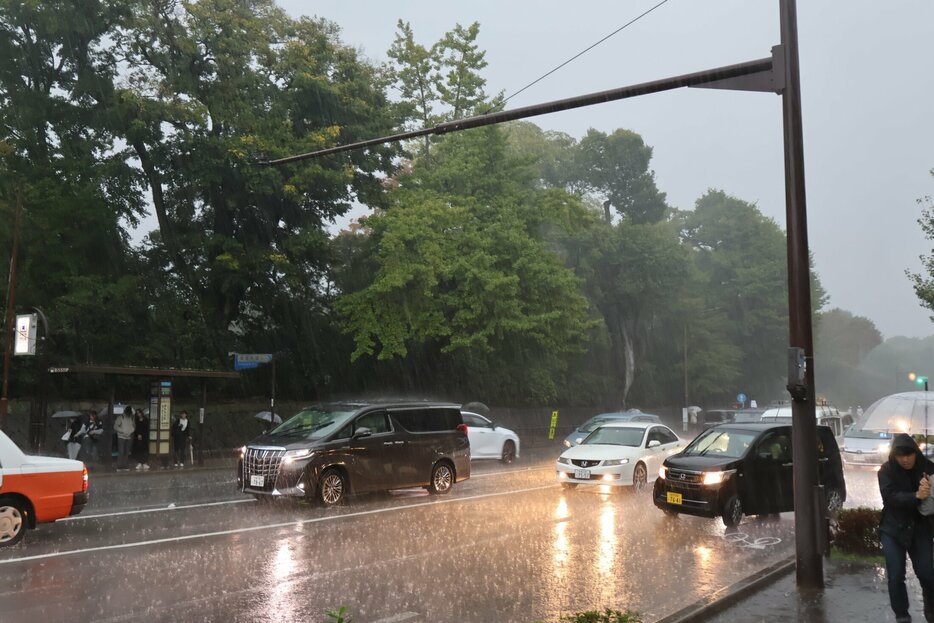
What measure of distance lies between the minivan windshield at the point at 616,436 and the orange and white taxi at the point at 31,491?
11398 millimetres

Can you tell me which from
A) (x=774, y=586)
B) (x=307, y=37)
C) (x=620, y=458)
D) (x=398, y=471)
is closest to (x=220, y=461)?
(x=398, y=471)

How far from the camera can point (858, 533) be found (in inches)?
403

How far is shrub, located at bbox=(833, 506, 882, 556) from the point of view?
10.2 meters

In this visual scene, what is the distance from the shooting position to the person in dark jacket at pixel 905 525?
714 centimetres

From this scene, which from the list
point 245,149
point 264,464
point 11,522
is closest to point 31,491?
point 11,522

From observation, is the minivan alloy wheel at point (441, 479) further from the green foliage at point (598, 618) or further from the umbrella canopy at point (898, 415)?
the umbrella canopy at point (898, 415)

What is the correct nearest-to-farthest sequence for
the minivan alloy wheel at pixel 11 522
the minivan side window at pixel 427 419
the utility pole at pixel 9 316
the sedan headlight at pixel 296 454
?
the minivan alloy wheel at pixel 11 522, the sedan headlight at pixel 296 454, the minivan side window at pixel 427 419, the utility pole at pixel 9 316

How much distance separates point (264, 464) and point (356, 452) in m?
1.72

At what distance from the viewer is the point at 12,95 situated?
28625mm

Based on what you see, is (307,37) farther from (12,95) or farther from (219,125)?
(12,95)

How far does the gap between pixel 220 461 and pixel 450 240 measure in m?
12.2

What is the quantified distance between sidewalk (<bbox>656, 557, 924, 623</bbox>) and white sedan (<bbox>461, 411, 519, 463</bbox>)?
1683cm

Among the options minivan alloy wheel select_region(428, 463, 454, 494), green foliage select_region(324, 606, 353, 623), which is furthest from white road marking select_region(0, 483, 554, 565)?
green foliage select_region(324, 606, 353, 623)

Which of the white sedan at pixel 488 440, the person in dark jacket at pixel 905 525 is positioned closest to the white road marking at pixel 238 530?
the white sedan at pixel 488 440
